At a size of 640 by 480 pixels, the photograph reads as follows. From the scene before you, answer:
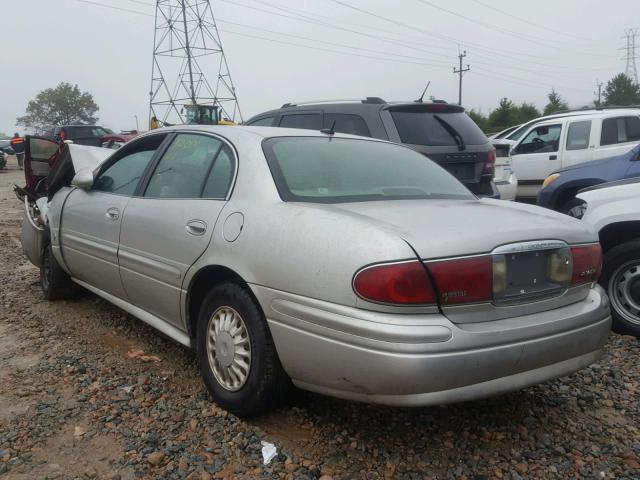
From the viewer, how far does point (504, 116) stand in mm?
40594

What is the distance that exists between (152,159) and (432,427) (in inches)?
95.3

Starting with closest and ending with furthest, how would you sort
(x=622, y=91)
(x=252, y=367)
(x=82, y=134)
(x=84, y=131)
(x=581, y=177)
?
(x=252, y=367) → (x=581, y=177) → (x=82, y=134) → (x=84, y=131) → (x=622, y=91)

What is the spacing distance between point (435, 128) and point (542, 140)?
512 cm

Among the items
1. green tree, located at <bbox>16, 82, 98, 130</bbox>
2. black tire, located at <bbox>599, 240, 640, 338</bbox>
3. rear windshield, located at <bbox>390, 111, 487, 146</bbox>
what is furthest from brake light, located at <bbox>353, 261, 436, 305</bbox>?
green tree, located at <bbox>16, 82, 98, 130</bbox>

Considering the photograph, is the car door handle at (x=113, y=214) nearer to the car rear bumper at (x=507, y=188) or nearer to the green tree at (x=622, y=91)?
the car rear bumper at (x=507, y=188)

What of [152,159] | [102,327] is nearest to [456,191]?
[152,159]

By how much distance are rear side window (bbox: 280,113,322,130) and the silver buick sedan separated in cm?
289

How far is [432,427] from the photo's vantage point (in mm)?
2811

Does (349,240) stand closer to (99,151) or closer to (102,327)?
(102,327)

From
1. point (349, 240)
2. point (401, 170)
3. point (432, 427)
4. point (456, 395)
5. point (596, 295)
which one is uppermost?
point (401, 170)

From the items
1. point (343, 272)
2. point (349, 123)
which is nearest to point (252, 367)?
point (343, 272)

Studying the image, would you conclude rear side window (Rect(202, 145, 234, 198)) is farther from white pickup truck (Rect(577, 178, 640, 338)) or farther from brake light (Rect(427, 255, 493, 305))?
white pickup truck (Rect(577, 178, 640, 338))

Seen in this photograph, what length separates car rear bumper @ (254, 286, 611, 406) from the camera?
2156 mm

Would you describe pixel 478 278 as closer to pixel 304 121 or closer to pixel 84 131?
pixel 304 121
